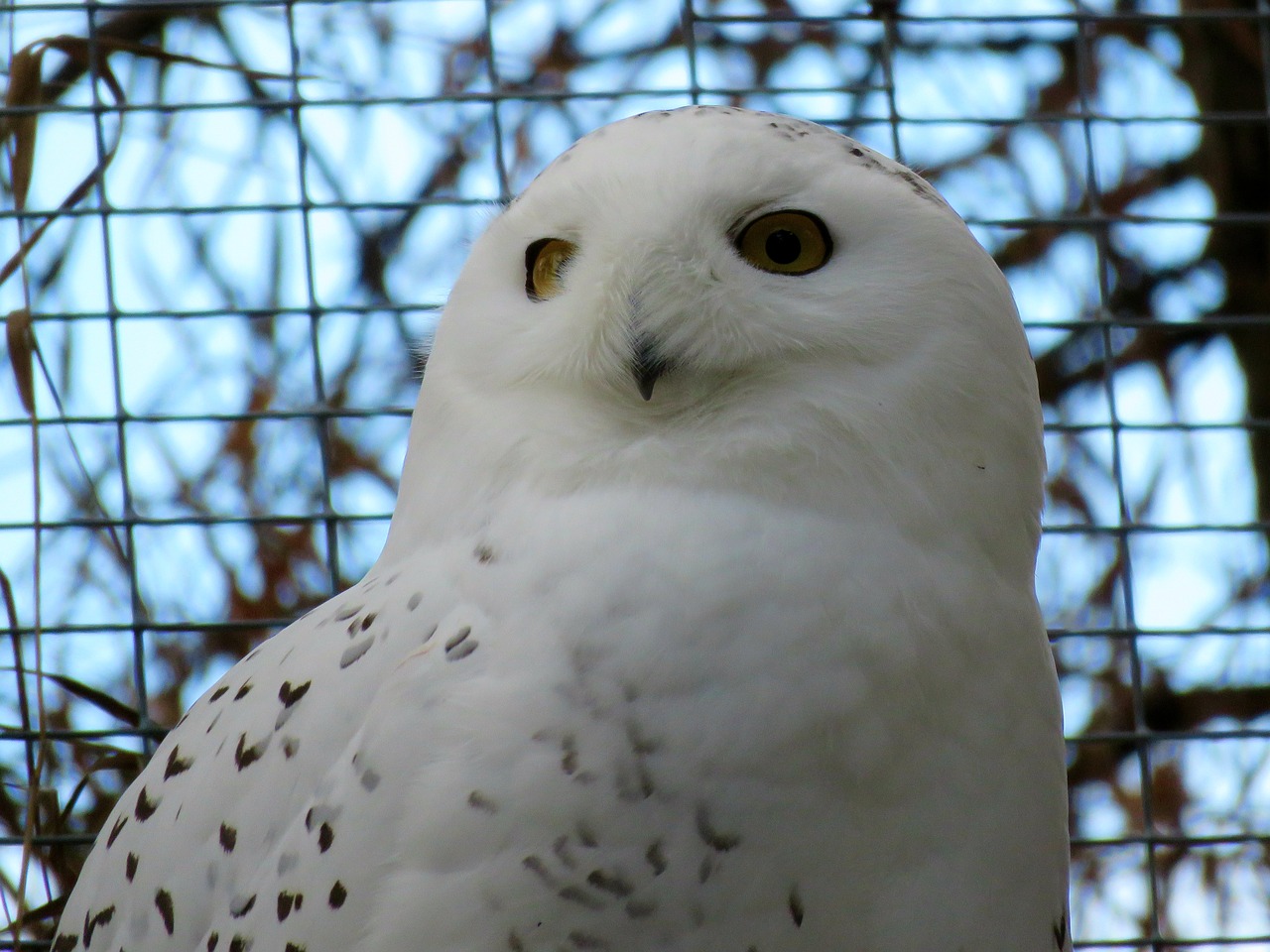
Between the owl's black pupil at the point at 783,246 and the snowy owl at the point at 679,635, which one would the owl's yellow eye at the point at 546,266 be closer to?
the snowy owl at the point at 679,635

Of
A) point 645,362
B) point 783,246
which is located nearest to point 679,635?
point 645,362

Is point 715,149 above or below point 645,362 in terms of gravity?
above

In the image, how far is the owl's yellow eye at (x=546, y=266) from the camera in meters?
1.14

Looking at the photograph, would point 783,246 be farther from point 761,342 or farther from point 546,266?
point 546,266

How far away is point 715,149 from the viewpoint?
3.61ft

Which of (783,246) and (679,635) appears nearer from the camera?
(679,635)

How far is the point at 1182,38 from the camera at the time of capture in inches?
89.8

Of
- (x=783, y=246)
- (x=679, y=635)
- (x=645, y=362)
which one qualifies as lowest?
(x=679, y=635)

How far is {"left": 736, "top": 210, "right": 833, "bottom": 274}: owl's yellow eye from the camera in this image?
3.60ft

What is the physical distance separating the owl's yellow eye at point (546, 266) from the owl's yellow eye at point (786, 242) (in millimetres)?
145

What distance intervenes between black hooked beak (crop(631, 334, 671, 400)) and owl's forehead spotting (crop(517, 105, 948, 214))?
0.14 meters

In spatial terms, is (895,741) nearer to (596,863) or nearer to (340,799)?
(596,863)

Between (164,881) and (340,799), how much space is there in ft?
0.68

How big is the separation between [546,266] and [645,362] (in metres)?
0.16
